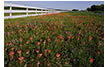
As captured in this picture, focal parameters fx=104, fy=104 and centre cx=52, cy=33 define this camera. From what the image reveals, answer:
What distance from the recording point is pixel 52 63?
176 cm

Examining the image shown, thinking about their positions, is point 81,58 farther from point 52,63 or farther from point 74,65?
point 52,63

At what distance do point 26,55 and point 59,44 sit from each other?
0.79 m

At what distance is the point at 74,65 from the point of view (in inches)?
71.0

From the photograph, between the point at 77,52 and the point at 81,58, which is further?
the point at 77,52
